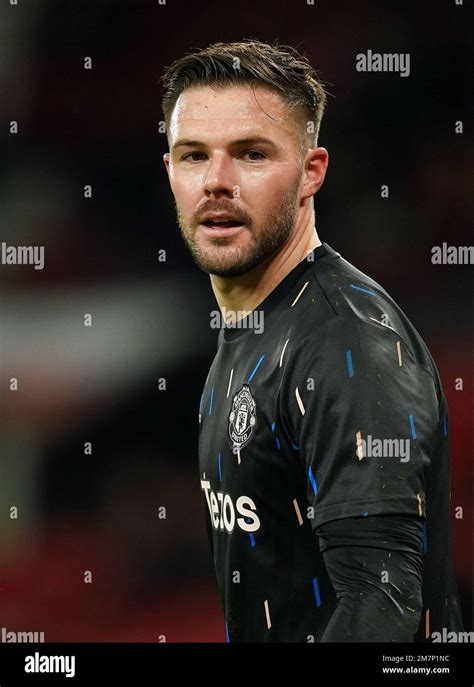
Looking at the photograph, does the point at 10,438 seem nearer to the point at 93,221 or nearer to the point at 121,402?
the point at 121,402

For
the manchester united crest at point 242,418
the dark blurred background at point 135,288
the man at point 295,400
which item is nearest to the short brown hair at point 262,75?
the man at point 295,400

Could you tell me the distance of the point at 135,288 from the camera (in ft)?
11.7

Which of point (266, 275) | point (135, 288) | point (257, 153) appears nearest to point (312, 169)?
point (257, 153)

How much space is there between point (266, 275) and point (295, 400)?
0.44 meters

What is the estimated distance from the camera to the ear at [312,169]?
2127mm

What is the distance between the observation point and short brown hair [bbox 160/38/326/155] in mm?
2066

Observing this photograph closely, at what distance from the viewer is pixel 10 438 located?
3.44m

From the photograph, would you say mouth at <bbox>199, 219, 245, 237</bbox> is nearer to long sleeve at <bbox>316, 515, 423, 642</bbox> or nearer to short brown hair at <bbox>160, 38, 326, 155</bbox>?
short brown hair at <bbox>160, 38, 326, 155</bbox>

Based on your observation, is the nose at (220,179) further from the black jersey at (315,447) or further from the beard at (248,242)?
the black jersey at (315,447)

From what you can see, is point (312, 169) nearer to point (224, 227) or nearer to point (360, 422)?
point (224, 227)
